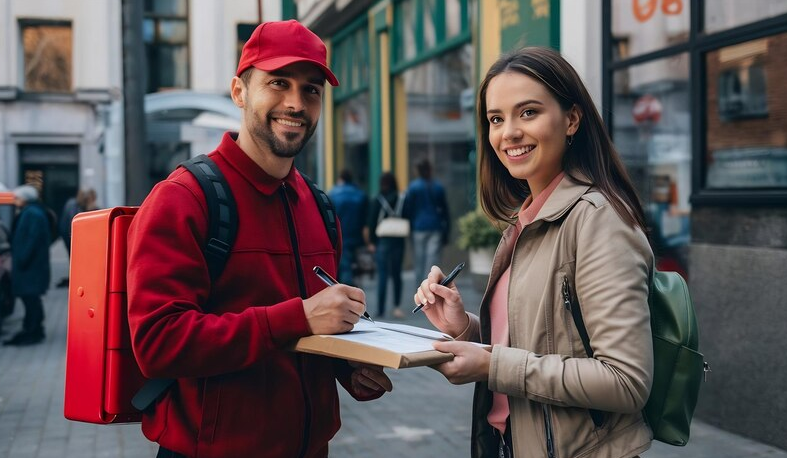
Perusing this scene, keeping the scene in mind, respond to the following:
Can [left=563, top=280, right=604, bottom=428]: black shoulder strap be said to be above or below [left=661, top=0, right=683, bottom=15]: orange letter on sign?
below

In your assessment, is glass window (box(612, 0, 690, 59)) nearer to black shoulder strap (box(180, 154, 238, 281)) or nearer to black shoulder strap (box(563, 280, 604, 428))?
black shoulder strap (box(563, 280, 604, 428))

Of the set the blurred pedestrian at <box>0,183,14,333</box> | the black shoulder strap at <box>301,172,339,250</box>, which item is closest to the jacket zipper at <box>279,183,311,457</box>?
the black shoulder strap at <box>301,172,339,250</box>

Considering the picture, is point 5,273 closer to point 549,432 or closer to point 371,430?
point 371,430

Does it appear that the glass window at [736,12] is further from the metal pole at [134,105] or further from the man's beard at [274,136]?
the metal pole at [134,105]

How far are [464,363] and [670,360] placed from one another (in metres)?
0.48

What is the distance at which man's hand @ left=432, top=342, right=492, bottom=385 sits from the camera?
2096 mm

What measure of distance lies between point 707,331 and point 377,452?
2350 millimetres

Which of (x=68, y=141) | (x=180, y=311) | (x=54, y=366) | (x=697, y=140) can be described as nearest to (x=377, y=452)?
(x=697, y=140)

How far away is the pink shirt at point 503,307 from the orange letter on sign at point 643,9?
585 centimetres

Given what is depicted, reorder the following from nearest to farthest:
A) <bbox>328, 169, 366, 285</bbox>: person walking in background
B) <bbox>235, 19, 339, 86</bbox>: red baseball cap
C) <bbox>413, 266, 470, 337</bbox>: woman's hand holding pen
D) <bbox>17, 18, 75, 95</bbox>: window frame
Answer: <bbox>235, 19, 339, 86</bbox>: red baseball cap < <bbox>413, 266, 470, 337</bbox>: woman's hand holding pen < <bbox>328, 169, 366, 285</bbox>: person walking in background < <bbox>17, 18, 75, 95</bbox>: window frame

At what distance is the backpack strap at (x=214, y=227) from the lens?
7.21 feet

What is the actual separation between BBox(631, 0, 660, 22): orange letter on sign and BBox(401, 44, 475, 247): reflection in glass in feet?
21.1

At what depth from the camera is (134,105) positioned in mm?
7953

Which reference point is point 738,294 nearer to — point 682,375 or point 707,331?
point 707,331
